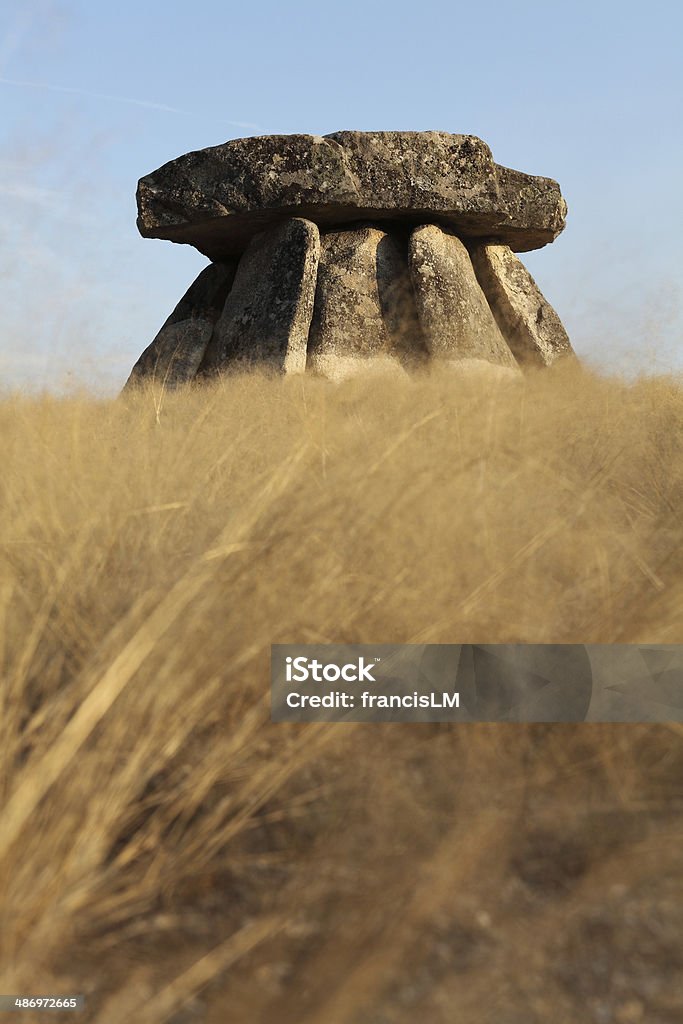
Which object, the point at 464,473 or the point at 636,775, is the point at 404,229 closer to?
the point at 464,473

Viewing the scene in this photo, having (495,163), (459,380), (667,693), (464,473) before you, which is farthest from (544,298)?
(667,693)

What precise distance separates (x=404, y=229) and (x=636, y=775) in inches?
263

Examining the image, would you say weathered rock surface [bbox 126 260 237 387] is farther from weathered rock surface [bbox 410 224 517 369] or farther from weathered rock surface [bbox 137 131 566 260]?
weathered rock surface [bbox 410 224 517 369]

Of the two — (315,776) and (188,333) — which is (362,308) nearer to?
(188,333)

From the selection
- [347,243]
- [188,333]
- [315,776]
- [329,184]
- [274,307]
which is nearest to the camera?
[315,776]

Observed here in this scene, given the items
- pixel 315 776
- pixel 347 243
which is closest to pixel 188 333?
pixel 347 243

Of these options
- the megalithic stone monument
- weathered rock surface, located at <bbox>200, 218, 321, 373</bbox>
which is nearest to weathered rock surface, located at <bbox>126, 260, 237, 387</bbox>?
the megalithic stone monument

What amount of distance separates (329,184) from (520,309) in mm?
1978

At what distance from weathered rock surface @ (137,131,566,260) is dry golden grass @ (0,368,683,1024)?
5086mm

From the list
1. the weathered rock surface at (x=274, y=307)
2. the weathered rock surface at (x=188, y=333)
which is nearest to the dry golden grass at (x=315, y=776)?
the weathered rock surface at (x=274, y=307)

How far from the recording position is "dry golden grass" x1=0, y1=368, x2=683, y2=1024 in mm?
1031

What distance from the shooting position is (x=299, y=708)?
4.81ft

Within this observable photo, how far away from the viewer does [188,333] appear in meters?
7.62

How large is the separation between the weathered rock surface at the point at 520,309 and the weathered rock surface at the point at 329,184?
0.49 m
